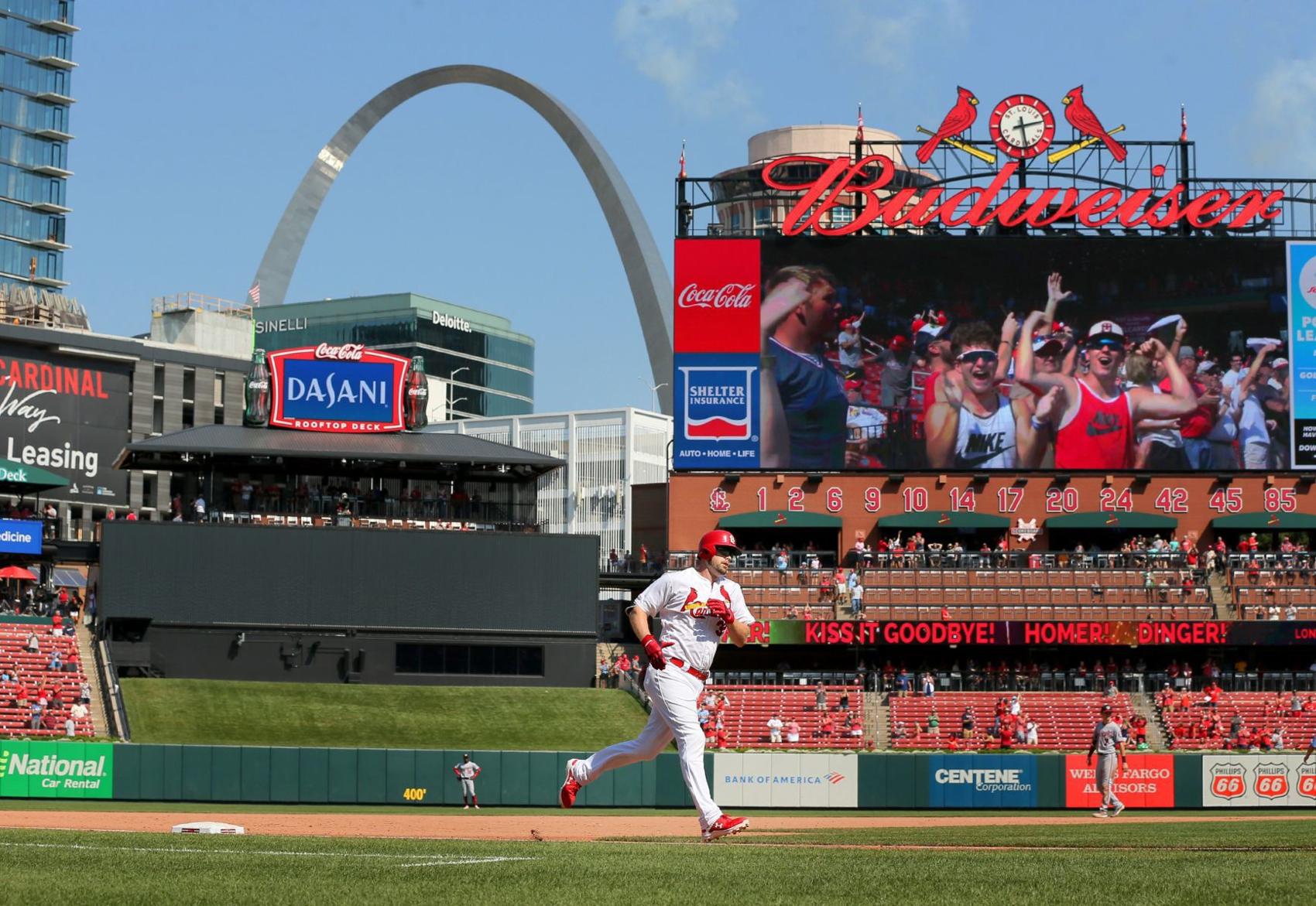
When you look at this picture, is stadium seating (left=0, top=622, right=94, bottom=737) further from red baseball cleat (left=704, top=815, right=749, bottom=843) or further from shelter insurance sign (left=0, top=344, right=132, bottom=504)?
red baseball cleat (left=704, top=815, right=749, bottom=843)

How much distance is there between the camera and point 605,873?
10.7 meters

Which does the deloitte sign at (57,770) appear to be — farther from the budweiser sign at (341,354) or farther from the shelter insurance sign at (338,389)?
the budweiser sign at (341,354)

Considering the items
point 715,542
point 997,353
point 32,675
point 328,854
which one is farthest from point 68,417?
point 715,542

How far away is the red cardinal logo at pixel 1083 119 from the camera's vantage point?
185 ft

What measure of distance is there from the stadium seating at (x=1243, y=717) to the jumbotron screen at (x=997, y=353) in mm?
8962

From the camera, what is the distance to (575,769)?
14.4 meters

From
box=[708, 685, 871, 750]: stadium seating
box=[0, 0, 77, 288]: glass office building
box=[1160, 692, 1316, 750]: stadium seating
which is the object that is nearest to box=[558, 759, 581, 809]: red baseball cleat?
box=[708, 685, 871, 750]: stadium seating

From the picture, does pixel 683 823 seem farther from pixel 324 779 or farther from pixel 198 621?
pixel 198 621

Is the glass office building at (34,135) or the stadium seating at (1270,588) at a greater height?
the glass office building at (34,135)

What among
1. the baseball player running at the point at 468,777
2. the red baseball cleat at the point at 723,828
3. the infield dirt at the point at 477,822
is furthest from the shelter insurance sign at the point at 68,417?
the red baseball cleat at the point at 723,828

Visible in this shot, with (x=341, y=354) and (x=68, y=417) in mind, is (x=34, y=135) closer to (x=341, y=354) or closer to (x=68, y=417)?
(x=68, y=417)

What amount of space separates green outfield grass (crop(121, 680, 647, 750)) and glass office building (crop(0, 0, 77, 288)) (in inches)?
2690

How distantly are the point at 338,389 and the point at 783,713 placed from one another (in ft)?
57.9

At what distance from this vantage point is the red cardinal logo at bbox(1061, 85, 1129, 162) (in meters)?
56.5
